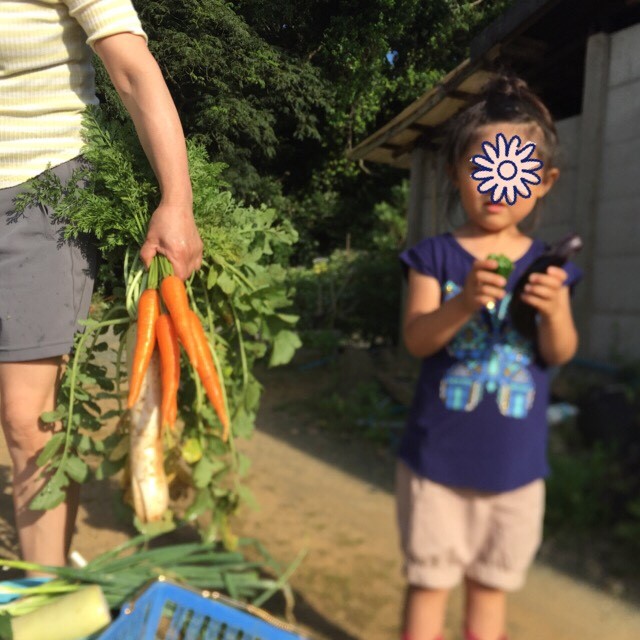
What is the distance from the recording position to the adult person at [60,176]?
0.86 metres

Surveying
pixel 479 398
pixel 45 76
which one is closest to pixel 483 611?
pixel 479 398

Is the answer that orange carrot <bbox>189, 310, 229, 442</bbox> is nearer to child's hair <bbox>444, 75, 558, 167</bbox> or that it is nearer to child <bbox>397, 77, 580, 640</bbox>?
child <bbox>397, 77, 580, 640</bbox>

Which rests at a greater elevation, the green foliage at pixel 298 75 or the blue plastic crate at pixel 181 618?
the green foliage at pixel 298 75

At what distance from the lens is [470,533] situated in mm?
810

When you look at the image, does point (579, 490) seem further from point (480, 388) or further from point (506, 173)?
point (506, 173)

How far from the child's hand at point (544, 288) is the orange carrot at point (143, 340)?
1.73 ft

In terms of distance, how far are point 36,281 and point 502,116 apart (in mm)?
738

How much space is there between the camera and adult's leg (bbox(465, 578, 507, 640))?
832 mm

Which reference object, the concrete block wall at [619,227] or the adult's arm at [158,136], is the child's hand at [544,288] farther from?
the concrete block wall at [619,227]

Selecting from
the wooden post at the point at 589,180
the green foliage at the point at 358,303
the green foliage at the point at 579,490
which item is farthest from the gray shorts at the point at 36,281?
the wooden post at the point at 589,180

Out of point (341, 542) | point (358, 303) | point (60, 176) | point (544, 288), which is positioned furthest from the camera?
point (358, 303)

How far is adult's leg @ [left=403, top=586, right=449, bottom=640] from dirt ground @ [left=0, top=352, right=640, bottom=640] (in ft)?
0.32

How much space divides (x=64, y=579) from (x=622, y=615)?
989 mm

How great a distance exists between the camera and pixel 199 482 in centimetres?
93
